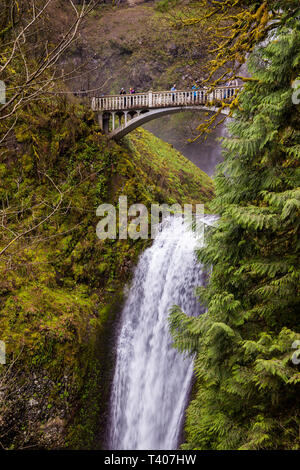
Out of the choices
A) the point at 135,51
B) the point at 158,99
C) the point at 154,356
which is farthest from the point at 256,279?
the point at 135,51

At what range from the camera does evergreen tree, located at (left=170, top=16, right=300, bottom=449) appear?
159 inches

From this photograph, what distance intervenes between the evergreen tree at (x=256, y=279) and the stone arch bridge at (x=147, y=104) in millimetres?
7227

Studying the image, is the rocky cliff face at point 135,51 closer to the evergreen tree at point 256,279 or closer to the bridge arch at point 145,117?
the bridge arch at point 145,117

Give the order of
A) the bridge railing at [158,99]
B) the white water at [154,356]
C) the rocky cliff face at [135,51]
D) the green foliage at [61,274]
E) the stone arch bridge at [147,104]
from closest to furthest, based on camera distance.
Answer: the white water at [154,356] → the green foliage at [61,274] → the bridge railing at [158,99] → the stone arch bridge at [147,104] → the rocky cliff face at [135,51]

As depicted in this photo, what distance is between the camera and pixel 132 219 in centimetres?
1237

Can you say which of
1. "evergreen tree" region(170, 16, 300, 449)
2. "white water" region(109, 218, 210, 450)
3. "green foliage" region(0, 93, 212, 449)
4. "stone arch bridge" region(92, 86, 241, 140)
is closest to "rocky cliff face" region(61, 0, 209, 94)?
"stone arch bridge" region(92, 86, 241, 140)

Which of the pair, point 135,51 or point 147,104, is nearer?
point 147,104

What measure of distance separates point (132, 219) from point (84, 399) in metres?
5.86

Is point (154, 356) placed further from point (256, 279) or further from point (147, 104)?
point (147, 104)

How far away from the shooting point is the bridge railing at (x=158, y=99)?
12055 mm

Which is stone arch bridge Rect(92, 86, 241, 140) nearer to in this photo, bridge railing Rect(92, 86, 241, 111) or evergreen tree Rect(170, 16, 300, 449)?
bridge railing Rect(92, 86, 241, 111)

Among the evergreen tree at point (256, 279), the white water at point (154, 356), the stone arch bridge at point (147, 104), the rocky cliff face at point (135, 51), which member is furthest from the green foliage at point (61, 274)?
the rocky cliff face at point (135, 51)

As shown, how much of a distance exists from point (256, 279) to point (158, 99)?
9.63 meters

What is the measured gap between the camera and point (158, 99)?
42.2 feet
